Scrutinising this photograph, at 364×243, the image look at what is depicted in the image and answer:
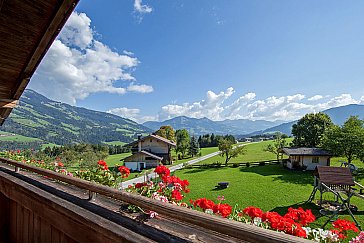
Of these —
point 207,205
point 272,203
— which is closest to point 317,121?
point 272,203

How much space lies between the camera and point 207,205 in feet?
6.57

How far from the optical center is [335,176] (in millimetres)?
13344

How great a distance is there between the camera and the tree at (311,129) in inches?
1295

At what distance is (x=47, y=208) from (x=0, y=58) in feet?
6.64

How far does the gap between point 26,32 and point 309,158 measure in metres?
31.7

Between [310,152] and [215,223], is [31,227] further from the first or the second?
[310,152]

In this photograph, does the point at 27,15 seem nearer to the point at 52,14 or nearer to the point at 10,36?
the point at 52,14

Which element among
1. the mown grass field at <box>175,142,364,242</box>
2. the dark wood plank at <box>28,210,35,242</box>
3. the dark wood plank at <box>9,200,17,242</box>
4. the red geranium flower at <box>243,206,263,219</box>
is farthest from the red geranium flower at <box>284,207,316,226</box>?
the mown grass field at <box>175,142,364,242</box>

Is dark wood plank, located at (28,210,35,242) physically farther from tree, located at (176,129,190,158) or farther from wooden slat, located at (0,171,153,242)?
tree, located at (176,129,190,158)

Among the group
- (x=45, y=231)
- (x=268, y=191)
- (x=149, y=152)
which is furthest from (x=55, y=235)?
(x=149, y=152)

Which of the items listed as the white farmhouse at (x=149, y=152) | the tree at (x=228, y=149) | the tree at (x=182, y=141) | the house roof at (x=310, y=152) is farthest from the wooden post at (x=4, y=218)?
the tree at (x=182, y=141)

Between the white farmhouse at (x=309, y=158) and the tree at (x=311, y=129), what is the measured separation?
553 cm

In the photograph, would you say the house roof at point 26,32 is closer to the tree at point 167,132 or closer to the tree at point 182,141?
the tree at point 167,132

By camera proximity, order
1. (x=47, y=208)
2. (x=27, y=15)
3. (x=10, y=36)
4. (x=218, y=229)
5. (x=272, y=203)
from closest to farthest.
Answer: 1. (x=218, y=229)
2. (x=47, y=208)
3. (x=27, y=15)
4. (x=10, y=36)
5. (x=272, y=203)
